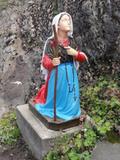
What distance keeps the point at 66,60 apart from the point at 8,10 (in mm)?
4441

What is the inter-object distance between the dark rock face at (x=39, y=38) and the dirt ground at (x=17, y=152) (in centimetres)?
145

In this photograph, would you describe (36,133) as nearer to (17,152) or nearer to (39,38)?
(17,152)

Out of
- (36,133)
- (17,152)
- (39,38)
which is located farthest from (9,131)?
(39,38)

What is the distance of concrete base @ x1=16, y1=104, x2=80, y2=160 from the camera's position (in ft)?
17.1

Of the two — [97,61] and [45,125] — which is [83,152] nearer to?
[45,125]

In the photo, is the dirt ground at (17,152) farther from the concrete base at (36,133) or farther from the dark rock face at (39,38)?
the dark rock face at (39,38)

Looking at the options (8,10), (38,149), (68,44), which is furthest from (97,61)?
(8,10)

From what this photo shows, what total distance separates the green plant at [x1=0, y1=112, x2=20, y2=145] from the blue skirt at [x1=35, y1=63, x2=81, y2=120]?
3.14ft

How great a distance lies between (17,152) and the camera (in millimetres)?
5867

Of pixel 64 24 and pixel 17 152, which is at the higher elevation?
pixel 64 24

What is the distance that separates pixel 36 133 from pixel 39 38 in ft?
10.5

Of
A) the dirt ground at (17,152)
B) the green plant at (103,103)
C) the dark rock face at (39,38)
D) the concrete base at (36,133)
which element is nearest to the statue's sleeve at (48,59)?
the concrete base at (36,133)

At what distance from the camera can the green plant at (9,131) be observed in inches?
241

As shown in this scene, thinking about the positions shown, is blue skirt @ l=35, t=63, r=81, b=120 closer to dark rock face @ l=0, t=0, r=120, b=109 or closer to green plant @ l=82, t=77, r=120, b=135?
green plant @ l=82, t=77, r=120, b=135
